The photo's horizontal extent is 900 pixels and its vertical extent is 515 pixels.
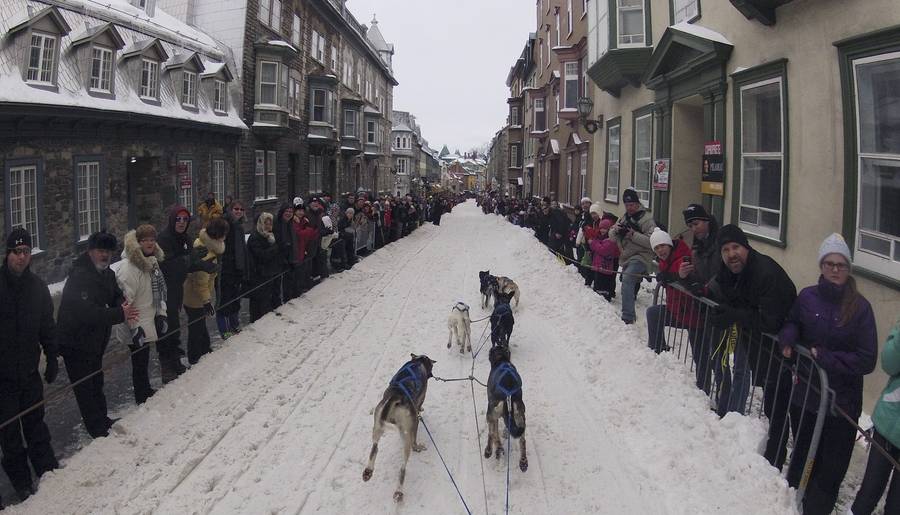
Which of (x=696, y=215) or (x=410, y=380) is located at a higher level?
(x=696, y=215)

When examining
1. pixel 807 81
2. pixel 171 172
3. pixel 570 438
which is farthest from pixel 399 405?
pixel 171 172

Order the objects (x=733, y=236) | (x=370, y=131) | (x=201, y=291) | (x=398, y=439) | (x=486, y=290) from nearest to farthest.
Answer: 1. (x=733, y=236)
2. (x=398, y=439)
3. (x=201, y=291)
4. (x=486, y=290)
5. (x=370, y=131)

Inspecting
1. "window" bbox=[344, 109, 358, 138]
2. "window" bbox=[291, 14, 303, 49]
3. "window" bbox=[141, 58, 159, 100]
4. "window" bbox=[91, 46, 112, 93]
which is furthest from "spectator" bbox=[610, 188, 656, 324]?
"window" bbox=[344, 109, 358, 138]

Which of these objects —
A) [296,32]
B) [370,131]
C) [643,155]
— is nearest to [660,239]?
[643,155]

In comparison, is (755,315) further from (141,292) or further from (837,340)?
(141,292)

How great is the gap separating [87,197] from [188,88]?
20.8 feet

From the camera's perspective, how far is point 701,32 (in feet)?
30.6

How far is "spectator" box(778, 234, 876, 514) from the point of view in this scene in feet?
12.3

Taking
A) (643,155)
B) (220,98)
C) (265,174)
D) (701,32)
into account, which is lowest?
(643,155)

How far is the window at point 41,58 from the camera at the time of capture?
12.3 meters

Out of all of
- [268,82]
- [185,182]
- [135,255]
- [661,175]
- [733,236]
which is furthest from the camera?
[268,82]

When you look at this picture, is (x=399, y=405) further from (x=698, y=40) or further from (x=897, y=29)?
(x=698, y=40)

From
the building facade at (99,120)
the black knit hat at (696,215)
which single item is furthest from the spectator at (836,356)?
the building facade at (99,120)

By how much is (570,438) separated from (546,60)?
2823 cm
